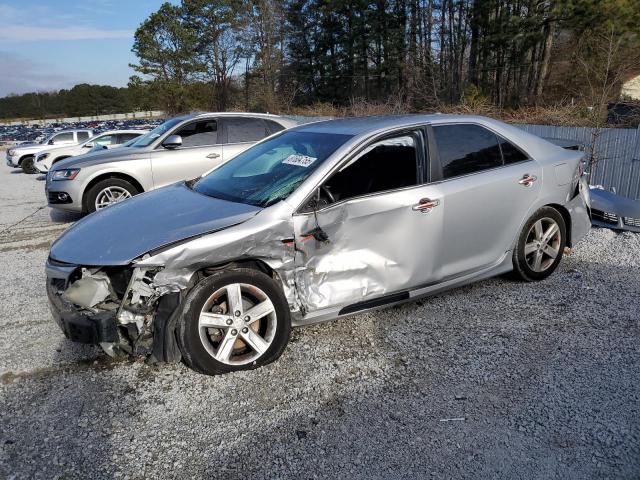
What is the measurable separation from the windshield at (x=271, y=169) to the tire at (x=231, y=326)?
58 cm

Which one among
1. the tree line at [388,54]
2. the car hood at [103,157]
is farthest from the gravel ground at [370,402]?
the tree line at [388,54]

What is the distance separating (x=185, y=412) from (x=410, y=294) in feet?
5.81

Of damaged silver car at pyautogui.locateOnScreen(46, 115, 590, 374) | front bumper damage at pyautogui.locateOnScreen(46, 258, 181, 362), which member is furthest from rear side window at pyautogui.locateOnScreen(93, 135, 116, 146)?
front bumper damage at pyautogui.locateOnScreen(46, 258, 181, 362)

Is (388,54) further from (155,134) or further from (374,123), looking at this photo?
(374,123)

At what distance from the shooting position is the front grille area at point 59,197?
7766 mm

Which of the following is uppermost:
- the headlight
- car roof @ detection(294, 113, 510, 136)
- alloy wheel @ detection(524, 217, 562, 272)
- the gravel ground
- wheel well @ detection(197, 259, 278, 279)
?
car roof @ detection(294, 113, 510, 136)

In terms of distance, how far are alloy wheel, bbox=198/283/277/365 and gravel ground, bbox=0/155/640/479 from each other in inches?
6.8

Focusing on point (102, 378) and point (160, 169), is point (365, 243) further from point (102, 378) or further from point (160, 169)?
point (160, 169)

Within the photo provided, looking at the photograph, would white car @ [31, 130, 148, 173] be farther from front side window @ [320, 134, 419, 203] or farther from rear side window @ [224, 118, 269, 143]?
front side window @ [320, 134, 419, 203]

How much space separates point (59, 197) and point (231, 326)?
586cm

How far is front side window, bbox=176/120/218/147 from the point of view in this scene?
817cm

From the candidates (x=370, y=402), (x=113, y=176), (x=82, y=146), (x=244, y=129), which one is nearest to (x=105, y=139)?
(x=82, y=146)

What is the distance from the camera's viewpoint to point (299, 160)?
3822mm

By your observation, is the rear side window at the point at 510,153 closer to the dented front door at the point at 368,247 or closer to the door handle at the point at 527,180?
the door handle at the point at 527,180
